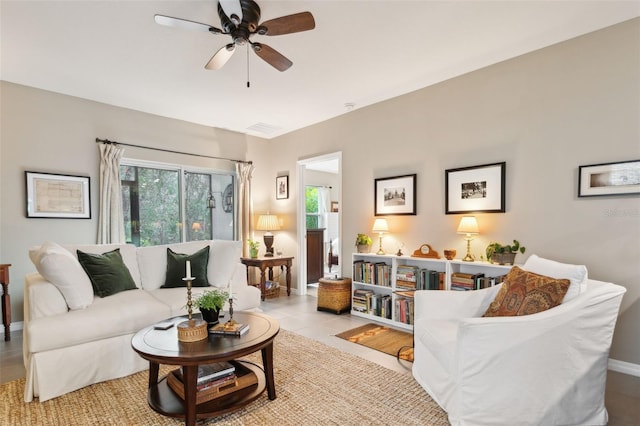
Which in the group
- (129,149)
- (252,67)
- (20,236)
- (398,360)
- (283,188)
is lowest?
(398,360)

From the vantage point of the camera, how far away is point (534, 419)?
165cm

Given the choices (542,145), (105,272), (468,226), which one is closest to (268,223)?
(105,272)

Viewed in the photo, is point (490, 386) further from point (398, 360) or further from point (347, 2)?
point (347, 2)

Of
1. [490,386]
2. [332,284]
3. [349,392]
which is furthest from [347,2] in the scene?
[332,284]

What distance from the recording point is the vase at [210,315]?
214 cm

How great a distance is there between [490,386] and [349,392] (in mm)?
961

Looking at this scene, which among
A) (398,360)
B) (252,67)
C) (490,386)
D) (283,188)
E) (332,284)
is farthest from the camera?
(283,188)

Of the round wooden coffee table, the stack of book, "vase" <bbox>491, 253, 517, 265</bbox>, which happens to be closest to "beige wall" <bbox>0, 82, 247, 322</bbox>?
the round wooden coffee table

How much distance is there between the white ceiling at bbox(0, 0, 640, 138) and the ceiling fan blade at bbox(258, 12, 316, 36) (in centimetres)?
23

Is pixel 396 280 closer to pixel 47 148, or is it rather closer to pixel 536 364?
pixel 536 364

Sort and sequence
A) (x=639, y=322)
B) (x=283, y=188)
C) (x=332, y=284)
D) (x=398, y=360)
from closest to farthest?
1. (x=639, y=322)
2. (x=398, y=360)
3. (x=332, y=284)
4. (x=283, y=188)

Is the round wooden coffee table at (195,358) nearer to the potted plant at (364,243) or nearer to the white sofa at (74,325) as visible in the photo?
the white sofa at (74,325)

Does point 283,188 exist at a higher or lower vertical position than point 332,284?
higher

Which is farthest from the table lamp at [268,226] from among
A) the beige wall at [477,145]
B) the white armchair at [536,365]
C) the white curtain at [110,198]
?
the white armchair at [536,365]
